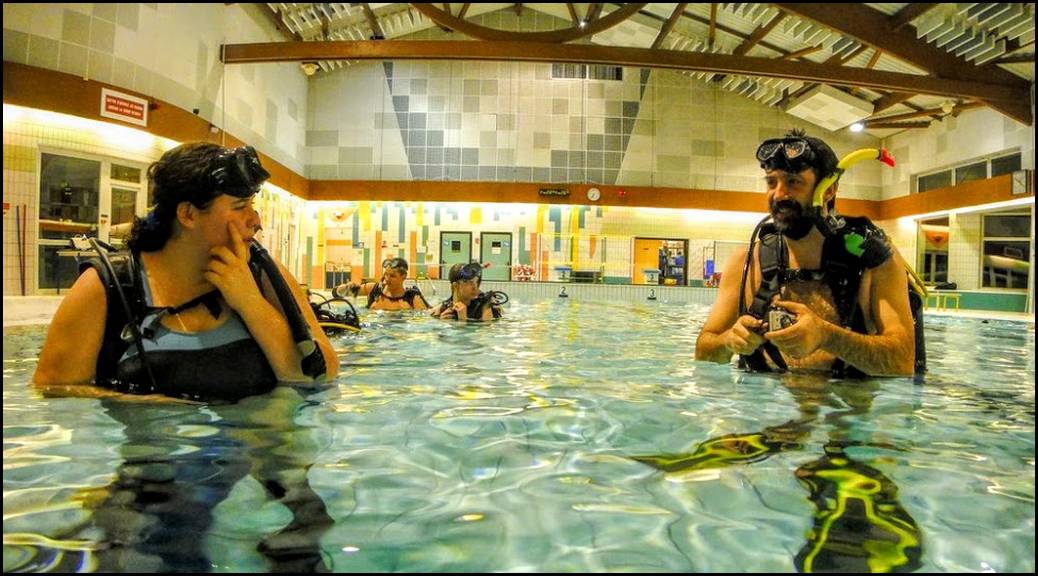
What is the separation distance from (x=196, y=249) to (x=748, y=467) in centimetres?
194

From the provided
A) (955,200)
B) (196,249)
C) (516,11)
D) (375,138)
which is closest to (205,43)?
(375,138)

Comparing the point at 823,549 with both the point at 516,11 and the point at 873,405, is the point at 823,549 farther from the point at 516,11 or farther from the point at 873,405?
the point at 516,11

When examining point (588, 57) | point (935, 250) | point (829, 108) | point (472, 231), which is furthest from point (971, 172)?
point (472, 231)

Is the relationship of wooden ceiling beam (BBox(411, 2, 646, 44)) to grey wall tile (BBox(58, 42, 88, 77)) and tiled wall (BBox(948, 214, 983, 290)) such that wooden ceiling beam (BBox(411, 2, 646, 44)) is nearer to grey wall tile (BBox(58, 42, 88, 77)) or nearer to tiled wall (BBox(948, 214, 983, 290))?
grey wall tile (BBox(58, 42, 88, 77))

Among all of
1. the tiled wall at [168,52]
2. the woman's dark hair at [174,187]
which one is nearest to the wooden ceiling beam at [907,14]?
the woman's dark hair at [174,187]

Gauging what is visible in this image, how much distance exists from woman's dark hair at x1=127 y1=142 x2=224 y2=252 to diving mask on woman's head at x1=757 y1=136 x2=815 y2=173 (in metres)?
2.24

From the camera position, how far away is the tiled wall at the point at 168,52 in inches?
328

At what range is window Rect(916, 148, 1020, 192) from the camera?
1424 cm

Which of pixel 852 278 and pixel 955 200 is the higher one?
pixel 955 200

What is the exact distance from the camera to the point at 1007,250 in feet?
48.9

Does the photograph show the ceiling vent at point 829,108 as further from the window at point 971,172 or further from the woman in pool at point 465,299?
the woman in pool at point 465,299

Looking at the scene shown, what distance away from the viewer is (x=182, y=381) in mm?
2229

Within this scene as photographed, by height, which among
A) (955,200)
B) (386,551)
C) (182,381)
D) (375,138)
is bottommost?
(386,551)

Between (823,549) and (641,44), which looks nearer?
(823,549)
